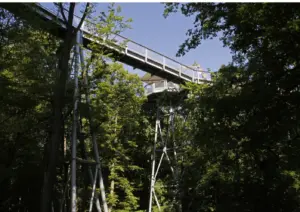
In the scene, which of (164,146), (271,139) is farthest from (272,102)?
(164,146)

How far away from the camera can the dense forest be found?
6.14 m

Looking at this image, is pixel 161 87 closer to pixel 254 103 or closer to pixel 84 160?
pixel 84 160

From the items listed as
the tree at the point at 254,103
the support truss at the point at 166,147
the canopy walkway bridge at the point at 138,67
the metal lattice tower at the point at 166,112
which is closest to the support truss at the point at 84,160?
the canopy walkway bridge at the point at 138,67

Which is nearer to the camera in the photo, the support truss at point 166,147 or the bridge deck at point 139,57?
the bridge deck at point 139,57

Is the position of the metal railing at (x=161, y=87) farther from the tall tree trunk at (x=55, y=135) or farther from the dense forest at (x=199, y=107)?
the tall tree trunk at (x=55, y=135)

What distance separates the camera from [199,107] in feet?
26.2

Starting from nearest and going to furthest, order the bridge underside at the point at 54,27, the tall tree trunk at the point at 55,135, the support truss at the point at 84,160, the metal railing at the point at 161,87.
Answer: the tall tree trunk at the point at 55,135 < the bridge underside at the point at 54,27 < the support truss at the point at 84,160 < the metal railing at the point at 161,87

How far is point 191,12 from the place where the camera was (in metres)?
7.36

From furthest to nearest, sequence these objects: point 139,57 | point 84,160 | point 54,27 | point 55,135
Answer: point 139,57, point 54,27, point 84,160, point 55,135

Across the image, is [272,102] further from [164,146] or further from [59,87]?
[164,146]

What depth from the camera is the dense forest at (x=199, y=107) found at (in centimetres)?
614

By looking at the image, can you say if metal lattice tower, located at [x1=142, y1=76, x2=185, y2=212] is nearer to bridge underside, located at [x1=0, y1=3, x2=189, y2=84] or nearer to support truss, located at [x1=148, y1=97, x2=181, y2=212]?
support truss, located at [x1=148, y1=97, x2=181, y2=212]

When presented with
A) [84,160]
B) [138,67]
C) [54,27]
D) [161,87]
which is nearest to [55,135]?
[84,160]

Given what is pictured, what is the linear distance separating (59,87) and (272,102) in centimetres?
529
